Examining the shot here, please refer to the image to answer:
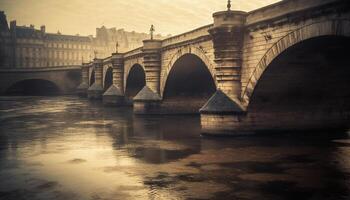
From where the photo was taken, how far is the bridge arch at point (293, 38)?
13594mm

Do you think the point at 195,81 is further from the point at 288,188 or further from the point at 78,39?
the point at 78,39

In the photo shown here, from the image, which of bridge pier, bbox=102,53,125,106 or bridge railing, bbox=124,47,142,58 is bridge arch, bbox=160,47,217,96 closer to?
bridge railing, bbox=124,47,142,58

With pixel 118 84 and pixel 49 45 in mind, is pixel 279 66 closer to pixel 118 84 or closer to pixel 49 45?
pixel 118 84

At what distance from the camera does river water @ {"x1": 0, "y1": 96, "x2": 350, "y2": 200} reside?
11.6 metres

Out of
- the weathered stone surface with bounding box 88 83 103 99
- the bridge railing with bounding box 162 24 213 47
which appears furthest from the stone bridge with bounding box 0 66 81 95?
the bridge railing with bounding box 162 24 213 47

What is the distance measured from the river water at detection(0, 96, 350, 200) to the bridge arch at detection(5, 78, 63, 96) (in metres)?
63.4

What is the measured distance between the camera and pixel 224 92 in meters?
21.5

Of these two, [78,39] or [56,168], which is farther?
[78,39]

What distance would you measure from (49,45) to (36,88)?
27272 mm

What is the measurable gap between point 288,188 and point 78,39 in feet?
381

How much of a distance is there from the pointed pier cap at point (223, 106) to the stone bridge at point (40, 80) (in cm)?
6589

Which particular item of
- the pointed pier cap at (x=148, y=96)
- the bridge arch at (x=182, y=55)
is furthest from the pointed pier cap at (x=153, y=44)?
the pointed pier cap at (x=148, y=96)

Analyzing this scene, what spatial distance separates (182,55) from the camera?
1156 inches

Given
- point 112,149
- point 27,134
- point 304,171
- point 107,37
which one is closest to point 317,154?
point 304,171
